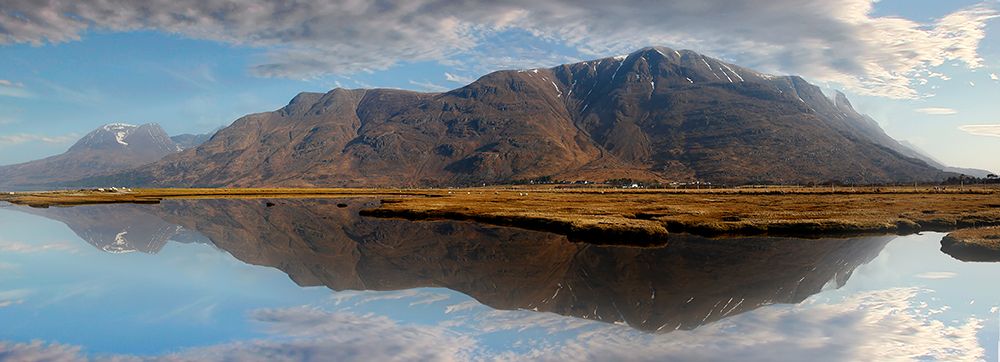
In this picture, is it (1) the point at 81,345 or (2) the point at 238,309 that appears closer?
(1) the point at 81,345

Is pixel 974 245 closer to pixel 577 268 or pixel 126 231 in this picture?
pixel 577 268

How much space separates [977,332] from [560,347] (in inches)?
619

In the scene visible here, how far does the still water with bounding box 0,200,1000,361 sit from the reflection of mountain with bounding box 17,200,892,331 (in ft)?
0.62

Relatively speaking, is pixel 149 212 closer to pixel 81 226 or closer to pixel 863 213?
pixel 81 226

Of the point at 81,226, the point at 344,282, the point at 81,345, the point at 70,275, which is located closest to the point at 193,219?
the point at 81,226

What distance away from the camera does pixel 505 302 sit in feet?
83.5

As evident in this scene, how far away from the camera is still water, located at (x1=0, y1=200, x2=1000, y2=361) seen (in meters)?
18.1

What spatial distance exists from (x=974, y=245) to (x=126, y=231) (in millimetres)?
86483

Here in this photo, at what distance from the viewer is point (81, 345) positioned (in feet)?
60.6

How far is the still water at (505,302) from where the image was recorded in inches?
712

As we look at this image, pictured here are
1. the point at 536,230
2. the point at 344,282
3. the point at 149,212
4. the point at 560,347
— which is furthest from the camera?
the point at 149,212

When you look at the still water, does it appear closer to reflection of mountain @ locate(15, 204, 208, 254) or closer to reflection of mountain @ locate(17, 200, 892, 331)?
reflection of mountain @ locate(17, 200, 892, 331)

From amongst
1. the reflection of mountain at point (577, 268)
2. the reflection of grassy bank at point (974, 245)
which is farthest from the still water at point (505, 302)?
the reflection of grassy bank at point (974, 245)

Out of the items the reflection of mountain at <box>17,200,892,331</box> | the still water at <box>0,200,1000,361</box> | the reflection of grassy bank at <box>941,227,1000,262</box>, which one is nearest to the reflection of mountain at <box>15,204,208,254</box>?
the still water at <box>0,200,1000,361</box>
